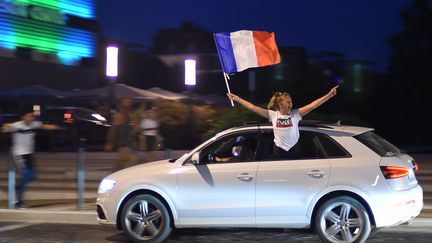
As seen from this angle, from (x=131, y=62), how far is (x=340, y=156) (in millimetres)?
48097

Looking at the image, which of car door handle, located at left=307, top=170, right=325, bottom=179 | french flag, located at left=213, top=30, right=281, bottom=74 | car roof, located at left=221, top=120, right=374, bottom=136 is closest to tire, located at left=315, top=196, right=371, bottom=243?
car door handle, located at left=307, top=170, right=325, bottom=179

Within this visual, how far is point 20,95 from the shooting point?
76.7ft

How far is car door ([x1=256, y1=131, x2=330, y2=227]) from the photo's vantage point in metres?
7.13

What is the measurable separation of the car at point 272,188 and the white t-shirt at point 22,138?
300cm

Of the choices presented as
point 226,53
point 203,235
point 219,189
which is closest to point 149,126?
point 226,53

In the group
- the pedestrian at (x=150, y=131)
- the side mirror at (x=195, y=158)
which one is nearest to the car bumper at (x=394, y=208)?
the side mirror at (x=195, y=158)

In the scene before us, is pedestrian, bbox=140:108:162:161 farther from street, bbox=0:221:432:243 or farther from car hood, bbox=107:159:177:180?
car hood, bbox=107:159:177:180

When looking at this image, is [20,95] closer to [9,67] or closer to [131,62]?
[9,67]

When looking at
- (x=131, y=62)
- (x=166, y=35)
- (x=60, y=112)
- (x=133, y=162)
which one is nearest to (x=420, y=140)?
(x=60, y=112)

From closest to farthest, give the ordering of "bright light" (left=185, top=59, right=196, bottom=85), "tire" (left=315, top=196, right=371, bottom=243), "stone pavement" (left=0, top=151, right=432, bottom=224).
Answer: "tire" (left=315, top=196, right=371, bottom=243), "stone pavement" (left=0, top=151, right=432, bottom=224), "bright light" (left=185, top=59, right=196, bottom=85)

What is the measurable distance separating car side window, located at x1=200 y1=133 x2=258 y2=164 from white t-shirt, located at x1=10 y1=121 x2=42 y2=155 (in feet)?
13.3

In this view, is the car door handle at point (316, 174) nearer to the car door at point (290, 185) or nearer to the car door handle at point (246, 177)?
the car door at point (290, 185)

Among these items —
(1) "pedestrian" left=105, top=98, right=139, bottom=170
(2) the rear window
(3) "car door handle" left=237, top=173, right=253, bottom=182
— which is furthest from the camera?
(1) "pedestrian" left=105, top=98, right=139, bottom=170

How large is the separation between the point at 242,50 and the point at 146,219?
9.33 ft
